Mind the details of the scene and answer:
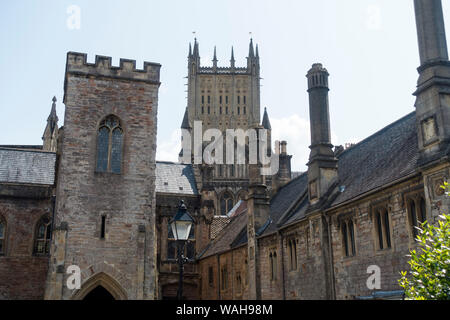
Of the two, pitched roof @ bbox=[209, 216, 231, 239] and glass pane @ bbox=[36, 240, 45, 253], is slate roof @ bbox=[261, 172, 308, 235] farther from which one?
glass pane @ bbox=[36, 240, 45, 253]

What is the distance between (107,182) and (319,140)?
10.7 m

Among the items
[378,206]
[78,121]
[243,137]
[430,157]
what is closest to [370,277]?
[378,206]

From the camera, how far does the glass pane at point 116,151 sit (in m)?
25.4

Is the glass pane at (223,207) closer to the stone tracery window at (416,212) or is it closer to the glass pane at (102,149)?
the glass pane at (102,149)

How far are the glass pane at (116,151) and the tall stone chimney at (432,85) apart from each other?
49.7 ft

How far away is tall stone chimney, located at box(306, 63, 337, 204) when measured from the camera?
2216cm

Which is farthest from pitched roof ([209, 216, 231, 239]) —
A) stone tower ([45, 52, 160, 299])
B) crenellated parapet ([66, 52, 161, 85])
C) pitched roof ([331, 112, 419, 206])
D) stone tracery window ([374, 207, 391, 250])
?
stone tracery window ([374, 207, 391, 250])

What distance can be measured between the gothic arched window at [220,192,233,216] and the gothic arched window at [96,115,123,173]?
4253 centimetres

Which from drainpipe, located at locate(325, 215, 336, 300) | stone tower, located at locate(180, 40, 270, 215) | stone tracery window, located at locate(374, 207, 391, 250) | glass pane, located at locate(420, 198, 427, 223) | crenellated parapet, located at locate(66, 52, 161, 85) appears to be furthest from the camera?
stone tower, located at locate(180, 40, 270, 215)

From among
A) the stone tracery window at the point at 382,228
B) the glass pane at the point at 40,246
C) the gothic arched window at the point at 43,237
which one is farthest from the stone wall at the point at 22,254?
the stone tracery window at the point at 382,228

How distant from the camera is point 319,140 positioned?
22766 millimetres
